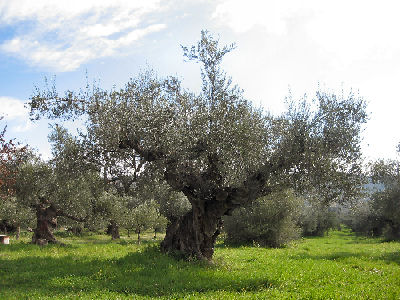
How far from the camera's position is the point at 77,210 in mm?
31000

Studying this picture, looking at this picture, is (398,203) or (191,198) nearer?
(191,198)

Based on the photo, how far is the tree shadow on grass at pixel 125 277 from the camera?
1351cm

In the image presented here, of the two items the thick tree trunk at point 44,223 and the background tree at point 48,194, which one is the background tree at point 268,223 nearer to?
the background tree at point 48,194

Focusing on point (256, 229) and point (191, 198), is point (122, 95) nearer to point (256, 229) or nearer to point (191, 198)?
point (191, 198)

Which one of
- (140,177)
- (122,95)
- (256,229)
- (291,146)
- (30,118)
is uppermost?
(122,95)

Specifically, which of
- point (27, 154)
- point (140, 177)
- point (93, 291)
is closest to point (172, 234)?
point (140, 177)

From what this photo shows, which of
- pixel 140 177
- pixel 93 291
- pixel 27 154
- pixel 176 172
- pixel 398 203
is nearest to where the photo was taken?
pixel 93 291

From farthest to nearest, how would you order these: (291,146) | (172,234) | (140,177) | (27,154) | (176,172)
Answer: (27,154) → (172,234) → (140,177) → (176,172) → (291,146)

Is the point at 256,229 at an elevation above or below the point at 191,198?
below

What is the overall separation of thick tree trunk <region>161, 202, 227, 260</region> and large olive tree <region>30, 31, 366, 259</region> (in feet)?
2.95

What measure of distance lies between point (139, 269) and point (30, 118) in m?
9.94

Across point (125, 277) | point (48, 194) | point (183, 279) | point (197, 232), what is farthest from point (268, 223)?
point (125, 277)

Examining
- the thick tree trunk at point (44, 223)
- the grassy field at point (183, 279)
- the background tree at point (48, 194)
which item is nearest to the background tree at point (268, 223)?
the grassy field at point (183, 279)

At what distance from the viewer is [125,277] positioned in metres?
15.2
